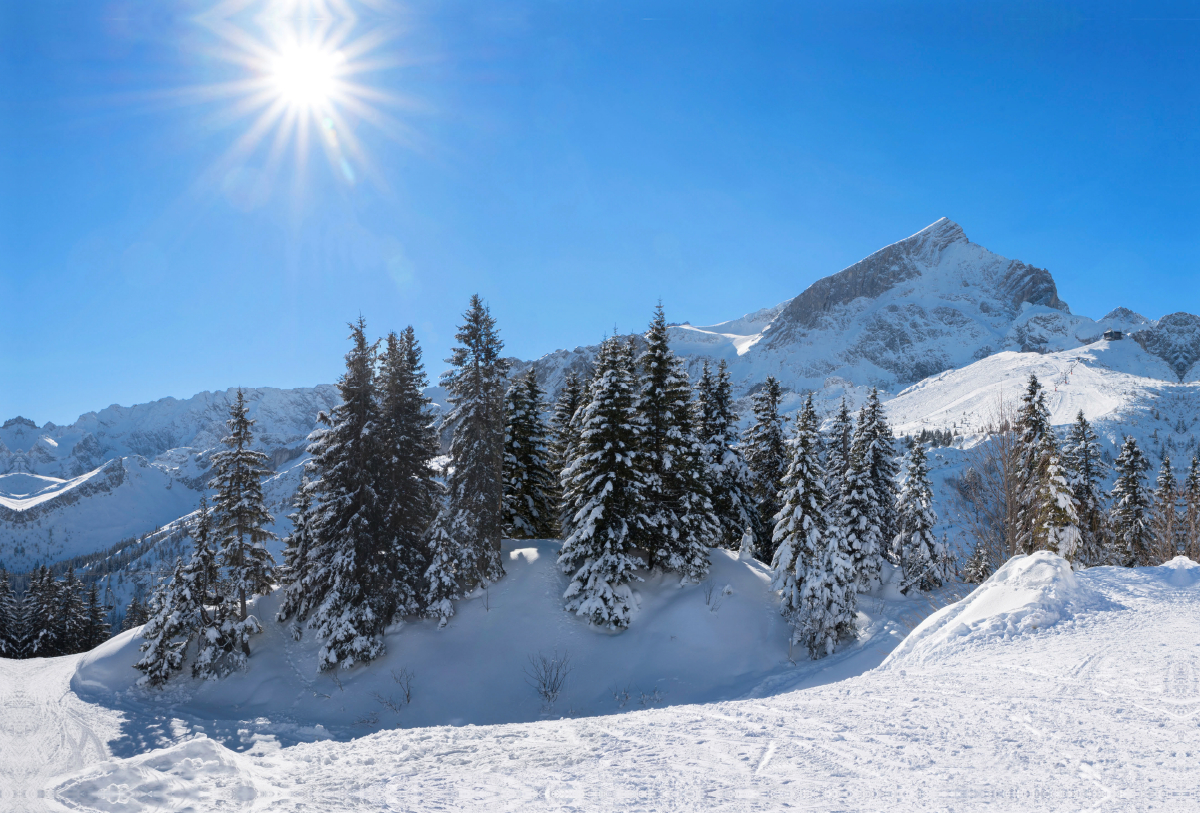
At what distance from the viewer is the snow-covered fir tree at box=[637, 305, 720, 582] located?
90.1 feet

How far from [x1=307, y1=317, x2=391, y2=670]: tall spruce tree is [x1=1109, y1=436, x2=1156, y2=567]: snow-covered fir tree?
40.2 m

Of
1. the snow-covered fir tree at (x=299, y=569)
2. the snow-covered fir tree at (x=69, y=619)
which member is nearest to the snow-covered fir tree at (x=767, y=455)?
the snow-covered fir tree at (x=299, y=569)

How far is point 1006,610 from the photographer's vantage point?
1196 centimetres

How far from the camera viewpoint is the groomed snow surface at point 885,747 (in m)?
5.71

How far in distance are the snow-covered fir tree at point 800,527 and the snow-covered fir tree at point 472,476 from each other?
1343 cm

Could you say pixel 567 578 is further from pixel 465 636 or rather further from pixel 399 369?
pixel 399 369

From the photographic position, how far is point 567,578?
27.9 metres

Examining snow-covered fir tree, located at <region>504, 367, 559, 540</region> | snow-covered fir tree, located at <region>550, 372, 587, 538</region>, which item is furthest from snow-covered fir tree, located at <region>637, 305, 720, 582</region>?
snow-covered fir tree, located at <region>504, 367, 559, 540</region>

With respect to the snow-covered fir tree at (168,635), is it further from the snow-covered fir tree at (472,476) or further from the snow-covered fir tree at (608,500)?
the snow-covered fir tree at (608,500)

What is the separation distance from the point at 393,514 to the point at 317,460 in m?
4.44

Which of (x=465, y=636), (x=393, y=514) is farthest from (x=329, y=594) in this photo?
(x=465, y=636)

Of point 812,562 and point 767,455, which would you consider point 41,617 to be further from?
point 812,562

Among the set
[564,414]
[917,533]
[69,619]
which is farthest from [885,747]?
[69,619]

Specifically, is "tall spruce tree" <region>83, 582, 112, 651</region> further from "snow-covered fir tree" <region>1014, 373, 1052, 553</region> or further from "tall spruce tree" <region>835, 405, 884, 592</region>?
"snow-covered fir tree" <region>1014, 373, 1052, 553</region>
